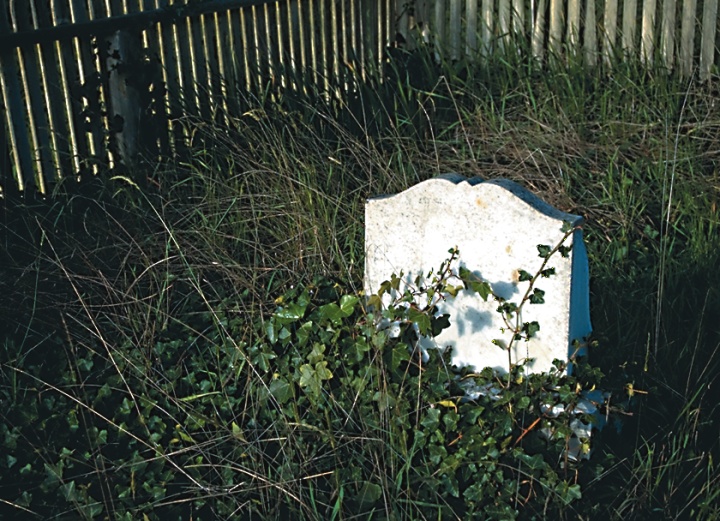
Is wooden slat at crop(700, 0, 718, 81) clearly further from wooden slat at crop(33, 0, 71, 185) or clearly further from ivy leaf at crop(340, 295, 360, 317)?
wooden slat at crop(33, 0, 71, 185)

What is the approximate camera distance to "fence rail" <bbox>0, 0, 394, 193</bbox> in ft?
15.2

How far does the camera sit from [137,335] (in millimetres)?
3461

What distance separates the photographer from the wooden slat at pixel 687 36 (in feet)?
18.9

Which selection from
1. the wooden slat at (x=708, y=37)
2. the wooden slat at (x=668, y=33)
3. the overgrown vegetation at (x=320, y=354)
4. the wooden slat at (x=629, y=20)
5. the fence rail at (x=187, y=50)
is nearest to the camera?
the overgrown vegetation at (x=320, y=354)

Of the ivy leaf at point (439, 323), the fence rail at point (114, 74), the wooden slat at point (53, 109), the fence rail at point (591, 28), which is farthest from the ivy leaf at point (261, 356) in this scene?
the fence rail at point (591, 28)

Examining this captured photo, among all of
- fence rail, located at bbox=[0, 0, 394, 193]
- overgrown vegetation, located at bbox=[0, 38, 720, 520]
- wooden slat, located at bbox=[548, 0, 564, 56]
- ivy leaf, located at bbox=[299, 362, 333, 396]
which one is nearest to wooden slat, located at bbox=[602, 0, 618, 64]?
wooden slat, located at bbox=[548, 0, 564, 56]

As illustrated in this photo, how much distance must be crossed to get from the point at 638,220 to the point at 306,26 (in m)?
2.90

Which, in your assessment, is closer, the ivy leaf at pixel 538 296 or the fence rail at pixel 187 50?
the ivy leaf at pixel 538 296

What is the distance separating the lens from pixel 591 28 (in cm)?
613

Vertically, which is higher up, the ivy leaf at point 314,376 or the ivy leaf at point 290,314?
the ivy leaf at point 290,314

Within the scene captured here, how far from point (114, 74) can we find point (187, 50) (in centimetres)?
51

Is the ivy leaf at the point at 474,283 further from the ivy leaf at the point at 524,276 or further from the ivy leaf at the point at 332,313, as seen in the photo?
the ivy leaf at the point at 332,313

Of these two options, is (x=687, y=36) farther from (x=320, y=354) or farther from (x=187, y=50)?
(x=320, y=354)

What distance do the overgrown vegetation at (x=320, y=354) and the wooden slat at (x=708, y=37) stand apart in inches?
45.7
